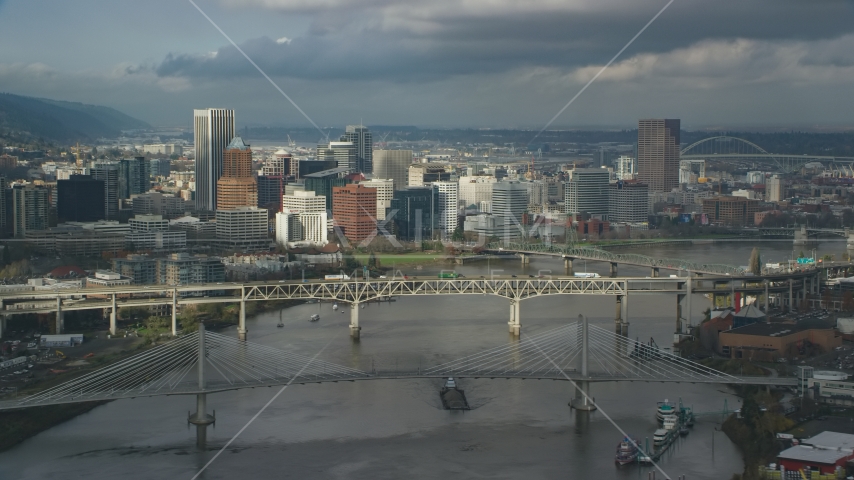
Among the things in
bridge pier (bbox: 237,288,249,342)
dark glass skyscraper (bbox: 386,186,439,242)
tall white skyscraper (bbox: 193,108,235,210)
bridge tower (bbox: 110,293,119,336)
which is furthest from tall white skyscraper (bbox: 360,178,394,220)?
bridge tower (bbox: 110,293,119,336)

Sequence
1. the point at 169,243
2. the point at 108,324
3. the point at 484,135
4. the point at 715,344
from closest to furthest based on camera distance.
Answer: the point at 715,344 < the point at 108,324 < the point at 169,243 < the point at 484,135

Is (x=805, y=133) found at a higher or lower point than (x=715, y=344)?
higher

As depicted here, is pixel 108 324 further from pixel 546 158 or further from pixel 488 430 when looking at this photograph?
pixel 546 158

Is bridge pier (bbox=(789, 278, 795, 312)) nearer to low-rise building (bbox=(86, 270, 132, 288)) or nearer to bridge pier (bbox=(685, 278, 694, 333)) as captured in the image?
bridge pier (bbox=(685, 278, 694, 333))

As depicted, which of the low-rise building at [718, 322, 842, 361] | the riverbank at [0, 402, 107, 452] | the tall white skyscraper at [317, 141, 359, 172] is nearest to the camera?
the riverbank at [0, 402, 107, 452]

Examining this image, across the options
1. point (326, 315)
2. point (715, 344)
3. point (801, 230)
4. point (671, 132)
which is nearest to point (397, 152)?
point (671, 132)

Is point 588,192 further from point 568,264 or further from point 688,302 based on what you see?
point 688,302
